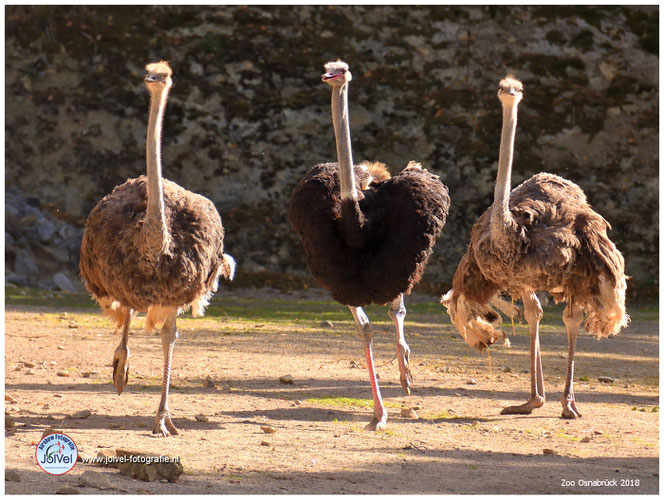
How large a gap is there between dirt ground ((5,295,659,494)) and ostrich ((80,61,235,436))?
0.52 meters

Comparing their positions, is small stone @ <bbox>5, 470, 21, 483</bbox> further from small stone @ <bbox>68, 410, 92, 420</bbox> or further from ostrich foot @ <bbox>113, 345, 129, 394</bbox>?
ostrich foot @ <bbox>113, 345, 129, 394</bbox>

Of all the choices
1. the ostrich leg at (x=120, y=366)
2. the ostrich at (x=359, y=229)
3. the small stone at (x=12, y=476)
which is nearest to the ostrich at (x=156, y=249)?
the ostrich leg at (x=120, y=366)

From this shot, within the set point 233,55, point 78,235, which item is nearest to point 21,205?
point 78,235

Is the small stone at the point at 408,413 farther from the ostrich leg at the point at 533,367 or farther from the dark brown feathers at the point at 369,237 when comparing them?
the dark brown feathers at the point at 369,237

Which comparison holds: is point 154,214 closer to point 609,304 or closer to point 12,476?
point 12,476

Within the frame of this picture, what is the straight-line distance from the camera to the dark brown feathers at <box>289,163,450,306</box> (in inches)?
233

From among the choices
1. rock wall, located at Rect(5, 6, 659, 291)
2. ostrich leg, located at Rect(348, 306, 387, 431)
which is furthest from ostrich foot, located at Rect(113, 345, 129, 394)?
rock wall, located at Rect(5, 6, 659, 291)

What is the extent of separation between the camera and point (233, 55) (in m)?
14.2

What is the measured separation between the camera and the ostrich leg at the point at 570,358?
601 cm

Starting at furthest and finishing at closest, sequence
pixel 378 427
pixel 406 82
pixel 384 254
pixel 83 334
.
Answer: pixel 406 82 → pixel 83 334 → pixel 384 254 → pixel 378 427

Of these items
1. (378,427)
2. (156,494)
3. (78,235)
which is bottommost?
(78,235)

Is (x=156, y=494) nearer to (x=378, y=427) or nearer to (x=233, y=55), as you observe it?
(x=378, y=427)

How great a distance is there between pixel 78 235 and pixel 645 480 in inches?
397

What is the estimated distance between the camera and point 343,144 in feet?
18.9
